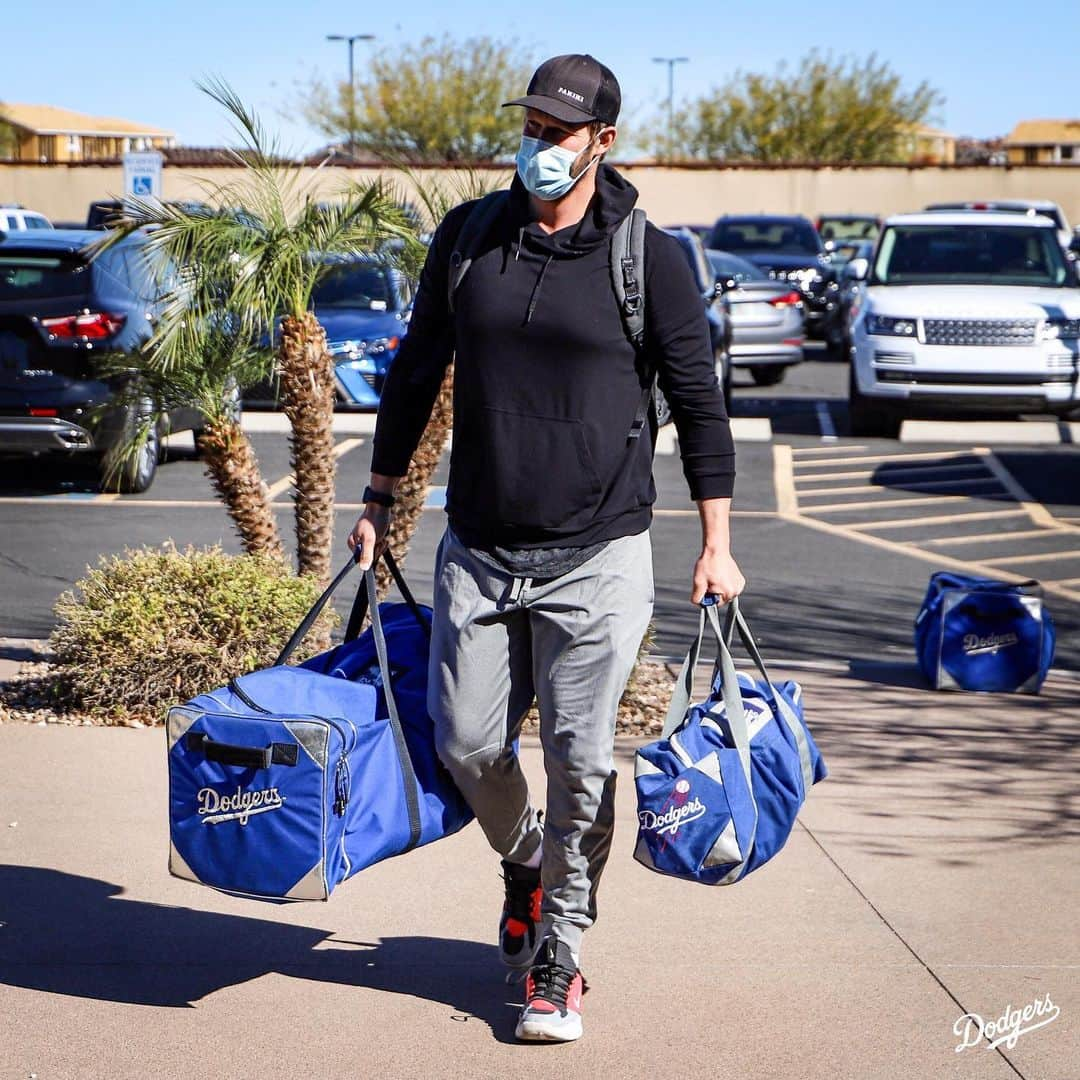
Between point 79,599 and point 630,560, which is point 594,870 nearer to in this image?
point 630,560

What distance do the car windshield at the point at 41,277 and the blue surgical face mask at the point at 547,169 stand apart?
801 centimetres

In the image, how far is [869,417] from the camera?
15.3 metres

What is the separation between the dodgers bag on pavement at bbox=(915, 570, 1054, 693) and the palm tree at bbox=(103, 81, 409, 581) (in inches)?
Result: 101

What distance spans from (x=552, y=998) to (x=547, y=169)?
1756 mm

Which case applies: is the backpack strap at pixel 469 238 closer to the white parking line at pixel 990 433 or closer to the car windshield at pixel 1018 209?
the white parking line at pixel 990 433

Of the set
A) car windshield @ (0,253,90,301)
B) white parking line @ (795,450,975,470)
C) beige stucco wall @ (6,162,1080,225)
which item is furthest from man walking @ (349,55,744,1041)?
beige stucco wall @ (6,162,1080,225)

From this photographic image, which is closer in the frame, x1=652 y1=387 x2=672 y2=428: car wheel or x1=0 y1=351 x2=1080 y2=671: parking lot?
x1=652 y1=387 x2=672 y2=428: car wheel

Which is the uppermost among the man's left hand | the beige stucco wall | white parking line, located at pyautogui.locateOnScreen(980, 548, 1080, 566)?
the beige stucco wall

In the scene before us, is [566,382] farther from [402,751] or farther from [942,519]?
[942,519]

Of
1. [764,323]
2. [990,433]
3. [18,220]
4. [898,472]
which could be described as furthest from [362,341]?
[18,220]

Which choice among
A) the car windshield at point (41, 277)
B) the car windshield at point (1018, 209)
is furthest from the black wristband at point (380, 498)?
the car windshield at point (1018, 209)
